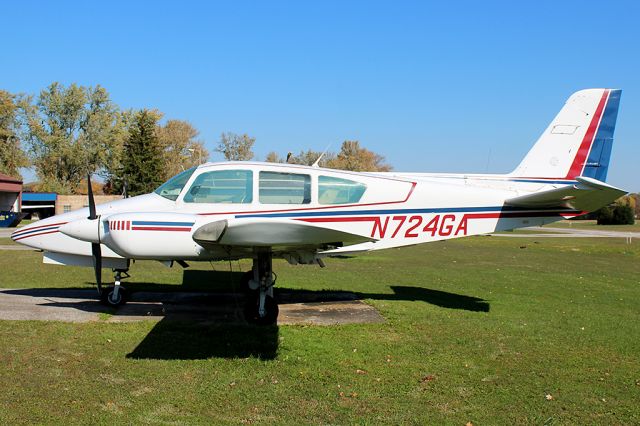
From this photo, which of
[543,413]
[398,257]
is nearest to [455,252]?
[398,257]

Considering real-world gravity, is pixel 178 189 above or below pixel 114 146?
below

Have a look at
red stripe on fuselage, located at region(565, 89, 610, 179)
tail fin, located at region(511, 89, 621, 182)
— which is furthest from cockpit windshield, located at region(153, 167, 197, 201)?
red stripe on fuselage, located at region(565, 89, 610, 179)

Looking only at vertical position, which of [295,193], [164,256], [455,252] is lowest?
[455,252]

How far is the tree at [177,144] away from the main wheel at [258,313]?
58077mm

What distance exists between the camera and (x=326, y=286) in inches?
504

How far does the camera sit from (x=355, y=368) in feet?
21.5

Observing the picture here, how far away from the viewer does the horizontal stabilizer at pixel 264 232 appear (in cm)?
621

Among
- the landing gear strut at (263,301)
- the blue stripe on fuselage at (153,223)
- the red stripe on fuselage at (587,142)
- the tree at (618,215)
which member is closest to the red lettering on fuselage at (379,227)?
the landing gear strut at (263,301)

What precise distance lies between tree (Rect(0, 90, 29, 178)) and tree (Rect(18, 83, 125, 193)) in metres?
1.14

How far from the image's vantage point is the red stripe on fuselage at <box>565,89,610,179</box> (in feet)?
35.2

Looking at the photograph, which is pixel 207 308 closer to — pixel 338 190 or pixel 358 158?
pixel 338 190

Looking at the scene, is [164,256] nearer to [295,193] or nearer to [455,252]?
[295,193]

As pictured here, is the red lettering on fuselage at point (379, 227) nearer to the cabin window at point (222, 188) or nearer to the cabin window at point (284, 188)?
the cabin window at point (284, 188)

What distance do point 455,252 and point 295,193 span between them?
16.8 meters
